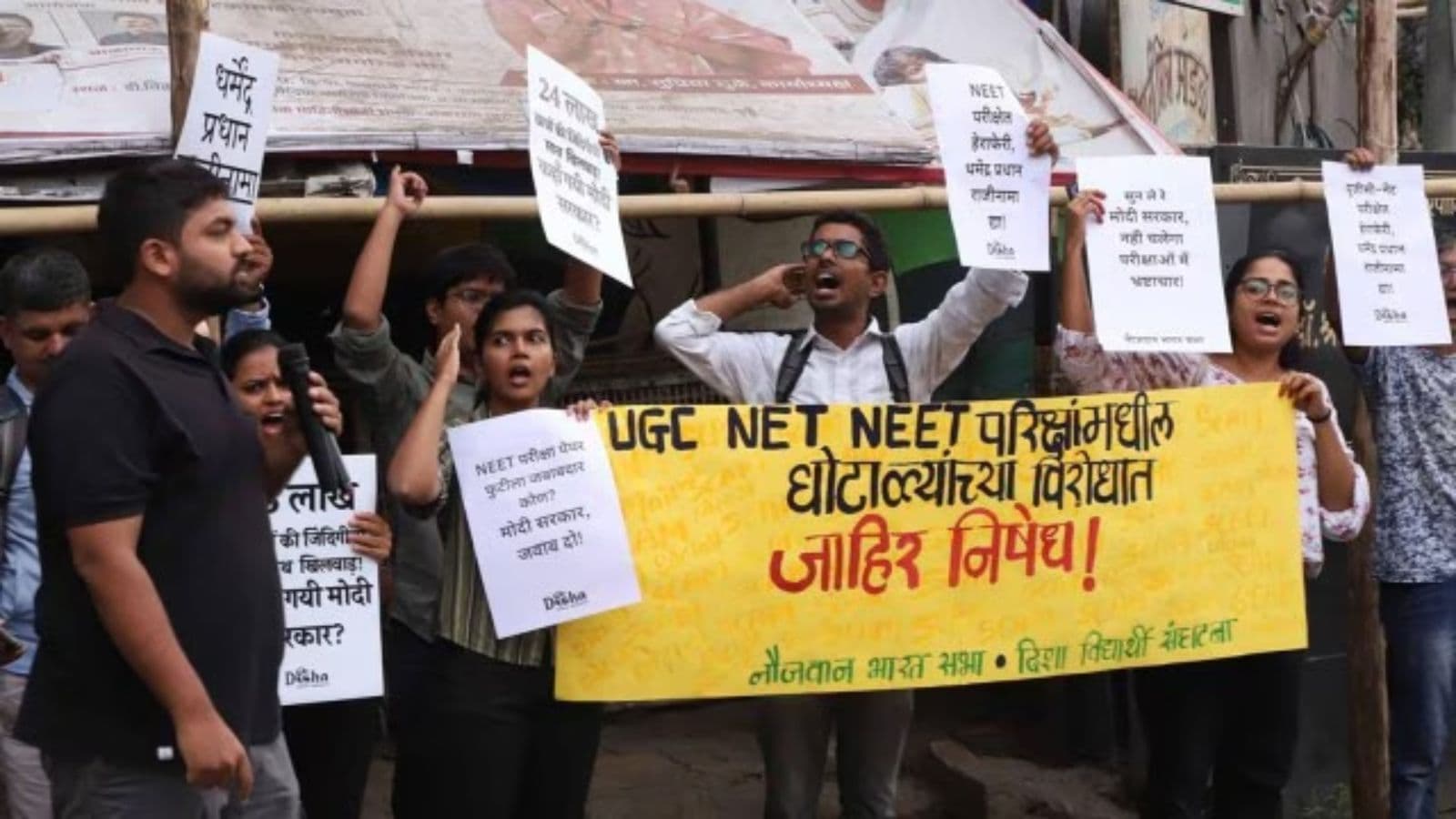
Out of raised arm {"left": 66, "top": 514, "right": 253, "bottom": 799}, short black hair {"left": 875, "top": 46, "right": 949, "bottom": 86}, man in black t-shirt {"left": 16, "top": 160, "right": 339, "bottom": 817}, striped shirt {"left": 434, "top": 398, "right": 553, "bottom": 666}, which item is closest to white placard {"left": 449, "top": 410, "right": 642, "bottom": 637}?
striped shirt {"left": 434, "top": 398, "right": 553, "bottom": 666}

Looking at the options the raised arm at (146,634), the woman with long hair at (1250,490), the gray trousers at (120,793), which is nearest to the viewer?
the raised arm at (146,634)

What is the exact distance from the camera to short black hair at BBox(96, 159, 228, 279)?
12.7 ft

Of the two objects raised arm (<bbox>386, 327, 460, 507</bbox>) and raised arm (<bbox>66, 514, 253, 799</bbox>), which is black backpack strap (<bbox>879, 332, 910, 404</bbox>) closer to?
raised arm (<bbox>386, 327, 460, 507</bbox>)

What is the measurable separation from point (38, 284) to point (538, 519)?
122 centimetres

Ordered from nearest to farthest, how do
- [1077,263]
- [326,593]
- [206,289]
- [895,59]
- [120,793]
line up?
[120,793], [206,289], [326,593], [1077,263], [895,59]

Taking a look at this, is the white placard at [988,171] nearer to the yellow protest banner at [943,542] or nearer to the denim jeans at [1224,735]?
the yellow protest banner at [943,542]

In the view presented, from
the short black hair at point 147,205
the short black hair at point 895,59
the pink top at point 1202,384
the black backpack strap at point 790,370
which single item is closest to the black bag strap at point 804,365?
the black backpack strap at point 790,370

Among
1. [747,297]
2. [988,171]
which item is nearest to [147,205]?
[747,297]

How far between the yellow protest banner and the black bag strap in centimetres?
10

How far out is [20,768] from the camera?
483 centimetres

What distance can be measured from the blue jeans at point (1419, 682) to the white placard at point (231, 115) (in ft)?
11.0

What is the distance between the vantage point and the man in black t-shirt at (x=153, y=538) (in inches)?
144

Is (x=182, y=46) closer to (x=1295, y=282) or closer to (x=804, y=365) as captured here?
(x=804, y=365)

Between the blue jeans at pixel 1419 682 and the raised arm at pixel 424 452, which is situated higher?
the raised arm at pixel 424 452
